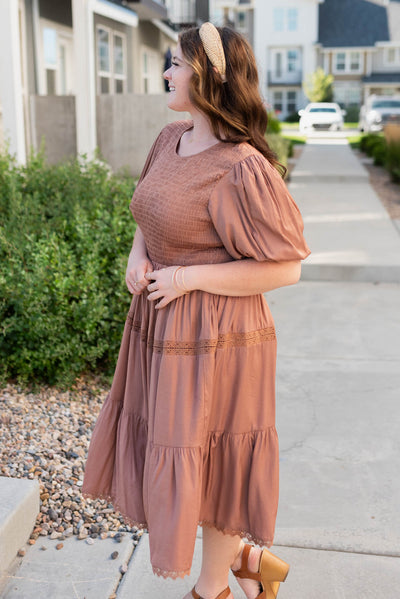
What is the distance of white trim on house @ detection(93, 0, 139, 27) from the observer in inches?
432

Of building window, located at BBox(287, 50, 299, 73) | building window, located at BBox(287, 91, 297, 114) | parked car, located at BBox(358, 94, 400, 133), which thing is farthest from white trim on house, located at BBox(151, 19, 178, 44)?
building window, located at BBox(287, 50, 299, 73)

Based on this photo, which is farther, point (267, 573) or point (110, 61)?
point (110, 61)

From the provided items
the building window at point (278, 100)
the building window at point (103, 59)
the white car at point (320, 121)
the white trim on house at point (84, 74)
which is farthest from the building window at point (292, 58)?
the white trim on house at point (84, 74)

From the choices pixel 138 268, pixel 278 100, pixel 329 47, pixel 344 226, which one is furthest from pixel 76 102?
pixel 329 47

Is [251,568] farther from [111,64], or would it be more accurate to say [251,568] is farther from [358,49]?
[358,49]

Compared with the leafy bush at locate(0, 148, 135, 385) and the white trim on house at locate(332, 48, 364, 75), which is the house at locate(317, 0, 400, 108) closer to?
the white trim on house at locate(332, 48, 364, 75)

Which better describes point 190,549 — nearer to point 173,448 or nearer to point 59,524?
point 173,448

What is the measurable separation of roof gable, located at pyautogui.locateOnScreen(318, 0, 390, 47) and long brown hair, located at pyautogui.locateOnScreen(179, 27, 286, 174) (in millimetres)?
51930

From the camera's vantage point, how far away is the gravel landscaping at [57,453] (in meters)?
2.88

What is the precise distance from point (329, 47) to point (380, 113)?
64.1 ft

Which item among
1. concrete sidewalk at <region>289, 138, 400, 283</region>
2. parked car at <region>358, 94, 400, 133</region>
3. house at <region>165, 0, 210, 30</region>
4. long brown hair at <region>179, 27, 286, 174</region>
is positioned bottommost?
concrete sidewalk at <region>289, 138, 400, 283</region>

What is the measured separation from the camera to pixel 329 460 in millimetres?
3523

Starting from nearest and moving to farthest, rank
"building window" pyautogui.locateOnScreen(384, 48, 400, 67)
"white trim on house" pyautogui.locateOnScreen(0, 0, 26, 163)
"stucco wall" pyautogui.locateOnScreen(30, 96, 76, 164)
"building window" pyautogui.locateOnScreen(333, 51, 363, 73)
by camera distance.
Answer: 1. "white trim on house" pyautogui.locateOnScreen(0, 0, 26, 163)
2. "stucco wall" pyautogui.locateOnScreen(30, 96, 76, 164)
3. "building window" pyautogui.locateOnScreen(333, 51, 363, 73)
4. "building window" pyautogui.locateOnScreen(384, 48, 400, 67)

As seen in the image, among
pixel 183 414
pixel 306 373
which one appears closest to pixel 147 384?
pixel 183 414
